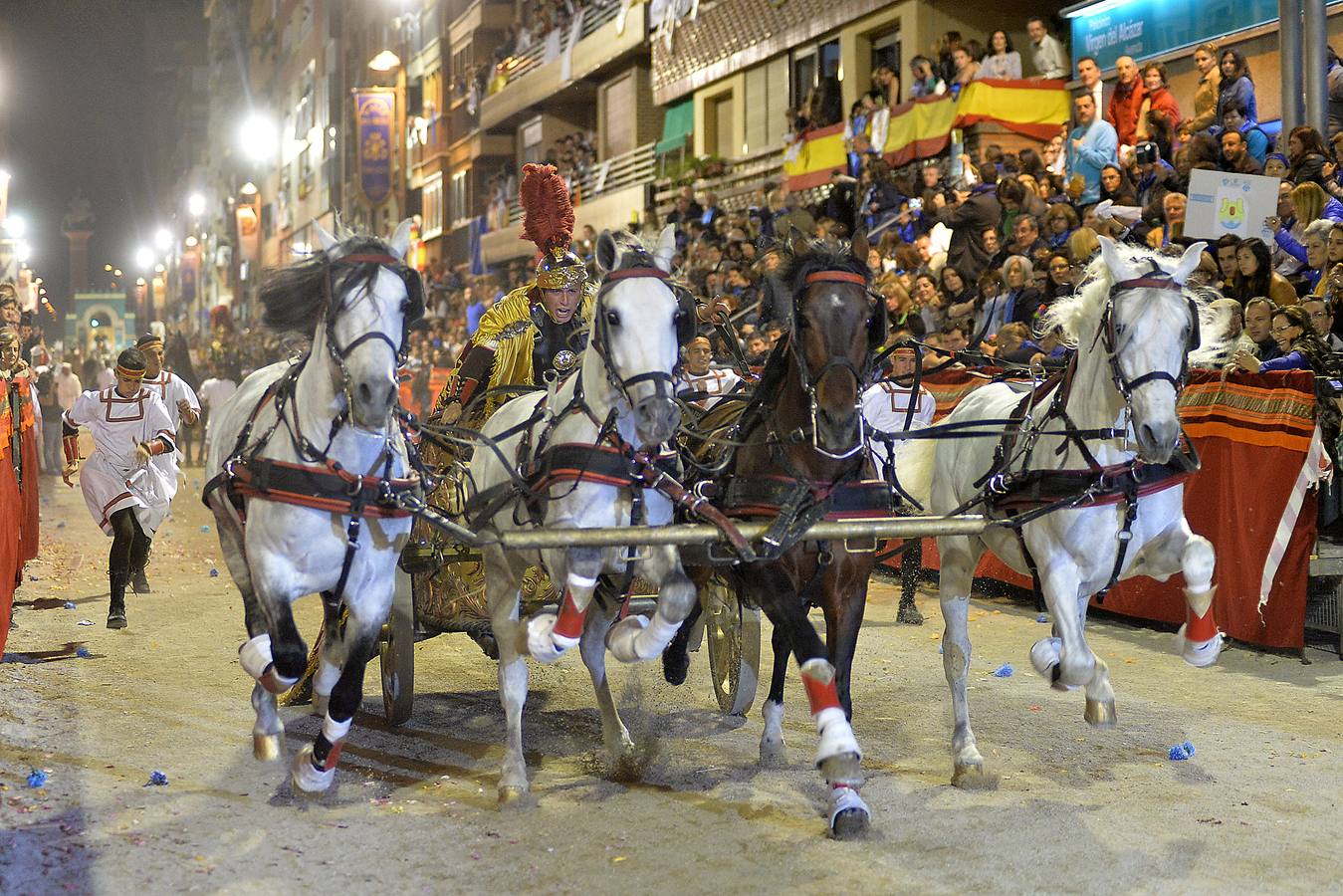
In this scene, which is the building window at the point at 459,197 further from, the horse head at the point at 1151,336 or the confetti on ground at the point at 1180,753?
the horse head at the point at 1151,336

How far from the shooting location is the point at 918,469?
26.5 ft

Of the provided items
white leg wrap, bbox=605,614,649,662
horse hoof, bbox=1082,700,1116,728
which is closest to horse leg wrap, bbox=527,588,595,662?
white leg wrap, bbox=605,614,649,662

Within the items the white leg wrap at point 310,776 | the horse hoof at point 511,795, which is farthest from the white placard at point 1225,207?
the white leg wrap at point 310,776

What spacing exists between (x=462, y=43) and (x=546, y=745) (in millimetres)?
43527

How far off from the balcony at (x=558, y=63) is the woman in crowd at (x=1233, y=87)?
21204 mm

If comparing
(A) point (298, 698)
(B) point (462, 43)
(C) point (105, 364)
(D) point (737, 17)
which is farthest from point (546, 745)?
(B) point (462, 43)

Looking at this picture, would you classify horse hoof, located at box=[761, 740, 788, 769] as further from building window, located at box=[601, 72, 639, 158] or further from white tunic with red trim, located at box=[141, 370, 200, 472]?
building window, located at box=[601, 72, 639, 158]

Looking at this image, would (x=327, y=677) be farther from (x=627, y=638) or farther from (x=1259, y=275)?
(x=1259, y=275)

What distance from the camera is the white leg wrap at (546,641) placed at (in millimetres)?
5762

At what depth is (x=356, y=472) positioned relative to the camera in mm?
5879

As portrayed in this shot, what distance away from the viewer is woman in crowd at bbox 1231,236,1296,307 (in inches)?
403

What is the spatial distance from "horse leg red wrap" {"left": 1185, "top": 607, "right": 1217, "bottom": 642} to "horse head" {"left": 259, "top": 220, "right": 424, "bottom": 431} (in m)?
3.45

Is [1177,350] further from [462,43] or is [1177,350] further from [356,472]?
[462,43]

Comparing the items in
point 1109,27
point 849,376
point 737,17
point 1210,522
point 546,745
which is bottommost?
point 546,745
